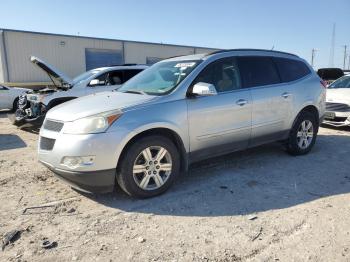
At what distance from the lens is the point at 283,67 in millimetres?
5969

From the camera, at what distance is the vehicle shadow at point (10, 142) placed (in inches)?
288

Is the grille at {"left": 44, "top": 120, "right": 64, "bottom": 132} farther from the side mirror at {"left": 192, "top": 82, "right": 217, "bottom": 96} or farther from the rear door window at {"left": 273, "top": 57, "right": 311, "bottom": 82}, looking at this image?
the rear door window at {"left": 273, "top": 57, "right": 311, "bottom": 82}

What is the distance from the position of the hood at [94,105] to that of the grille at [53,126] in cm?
6

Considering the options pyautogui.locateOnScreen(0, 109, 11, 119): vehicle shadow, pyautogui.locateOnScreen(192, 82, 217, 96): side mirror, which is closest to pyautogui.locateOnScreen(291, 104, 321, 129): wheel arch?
pyautogui.locateOnScreen(192, 82, 217, 96): side mirror

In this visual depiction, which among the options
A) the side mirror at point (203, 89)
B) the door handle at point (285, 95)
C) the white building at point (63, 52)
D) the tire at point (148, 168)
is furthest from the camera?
the white building at point (63, 52)

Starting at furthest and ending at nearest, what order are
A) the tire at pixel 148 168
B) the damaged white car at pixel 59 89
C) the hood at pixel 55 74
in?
the hood at pixel 55 74 < the damaged white car at pixel 59 89 < the tire at pixel 148 168

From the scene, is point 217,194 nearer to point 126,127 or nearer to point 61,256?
point 126,127

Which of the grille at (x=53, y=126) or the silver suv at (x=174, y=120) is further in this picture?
the grille at (x=53, y=126)

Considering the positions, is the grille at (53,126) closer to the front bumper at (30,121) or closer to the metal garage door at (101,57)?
the front bumper at (30,121)

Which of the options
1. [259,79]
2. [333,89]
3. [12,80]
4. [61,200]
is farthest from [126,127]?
[12,80]

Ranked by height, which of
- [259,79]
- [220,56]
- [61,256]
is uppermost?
[220,56]

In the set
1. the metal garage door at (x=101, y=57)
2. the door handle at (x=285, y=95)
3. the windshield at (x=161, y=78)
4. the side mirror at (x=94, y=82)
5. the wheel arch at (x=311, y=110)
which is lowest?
the wheel arch at (x=311, y=110)

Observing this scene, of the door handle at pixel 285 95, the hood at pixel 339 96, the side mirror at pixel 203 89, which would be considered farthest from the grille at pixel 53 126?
the hood at pixel 339 96

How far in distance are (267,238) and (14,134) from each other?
24.5ft
